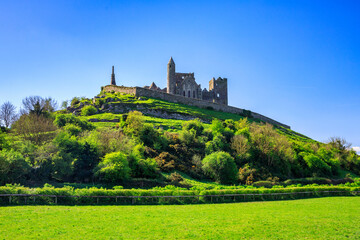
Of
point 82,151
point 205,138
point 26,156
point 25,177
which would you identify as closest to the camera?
point 25,177

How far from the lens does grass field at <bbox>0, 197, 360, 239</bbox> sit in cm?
1499

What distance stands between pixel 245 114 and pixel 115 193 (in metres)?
81.8

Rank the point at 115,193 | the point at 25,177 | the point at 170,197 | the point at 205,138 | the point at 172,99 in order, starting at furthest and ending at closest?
the point at 172,99
the point at 205,138
the point at 25,177
the point at 170,197
the point at 115,193

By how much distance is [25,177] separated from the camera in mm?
30234

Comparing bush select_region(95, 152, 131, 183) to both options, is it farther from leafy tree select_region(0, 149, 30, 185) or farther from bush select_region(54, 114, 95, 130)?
bush select_region(54, 114, 95, 130)

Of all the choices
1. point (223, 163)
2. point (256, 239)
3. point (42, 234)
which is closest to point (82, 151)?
point (223, 163)

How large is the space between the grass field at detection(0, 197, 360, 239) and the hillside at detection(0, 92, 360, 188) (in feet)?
39.6

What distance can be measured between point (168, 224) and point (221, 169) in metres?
25.5

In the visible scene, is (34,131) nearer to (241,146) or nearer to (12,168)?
(12,168)

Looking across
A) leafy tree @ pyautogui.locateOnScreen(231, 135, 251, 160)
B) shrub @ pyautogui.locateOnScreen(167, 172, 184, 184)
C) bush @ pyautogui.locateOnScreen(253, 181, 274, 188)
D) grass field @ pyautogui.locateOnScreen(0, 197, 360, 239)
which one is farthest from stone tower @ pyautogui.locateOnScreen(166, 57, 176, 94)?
grass field @ pyautogui.locateOnScreen(0, 197, 360, 239)

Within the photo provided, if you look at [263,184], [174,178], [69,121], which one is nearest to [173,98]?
[69,121]

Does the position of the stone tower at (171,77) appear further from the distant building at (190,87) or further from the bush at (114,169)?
the bush at (114,169)

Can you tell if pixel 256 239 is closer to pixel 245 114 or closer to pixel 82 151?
pixel 82 151

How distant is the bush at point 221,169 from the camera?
137 feet
